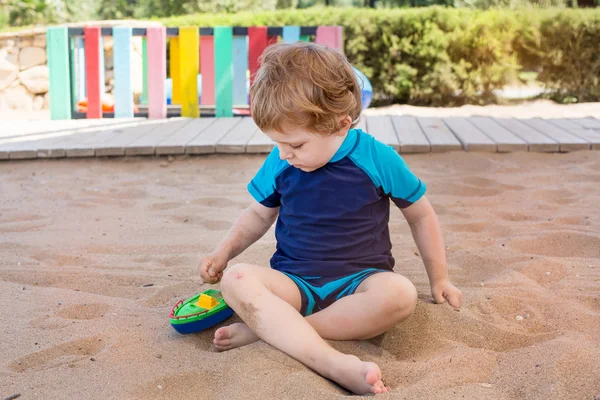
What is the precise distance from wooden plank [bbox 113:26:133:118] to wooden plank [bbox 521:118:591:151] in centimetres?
353

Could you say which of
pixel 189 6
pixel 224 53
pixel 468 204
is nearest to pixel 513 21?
pixel 224 53

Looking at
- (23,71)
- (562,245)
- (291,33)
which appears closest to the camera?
(562,245)

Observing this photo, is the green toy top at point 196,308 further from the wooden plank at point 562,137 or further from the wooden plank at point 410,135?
the wooden plank at point 562,137

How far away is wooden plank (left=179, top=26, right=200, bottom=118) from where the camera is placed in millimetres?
6516

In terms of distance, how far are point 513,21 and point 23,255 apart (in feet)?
24.1

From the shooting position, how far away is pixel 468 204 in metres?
3.65

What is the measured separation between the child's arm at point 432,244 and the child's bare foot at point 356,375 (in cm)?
55

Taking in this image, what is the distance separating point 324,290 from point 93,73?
513 cm

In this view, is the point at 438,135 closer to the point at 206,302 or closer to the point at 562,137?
the point at 562,137

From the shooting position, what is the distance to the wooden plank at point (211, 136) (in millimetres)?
4934

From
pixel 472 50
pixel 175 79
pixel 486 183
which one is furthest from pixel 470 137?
pixel 472 50

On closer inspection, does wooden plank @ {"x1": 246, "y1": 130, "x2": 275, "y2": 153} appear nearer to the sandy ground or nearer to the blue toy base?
the sandy ground

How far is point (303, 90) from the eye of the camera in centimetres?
197

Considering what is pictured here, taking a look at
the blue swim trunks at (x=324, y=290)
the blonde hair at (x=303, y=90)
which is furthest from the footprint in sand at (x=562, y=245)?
the blonde hair at (x=303, y=90)
